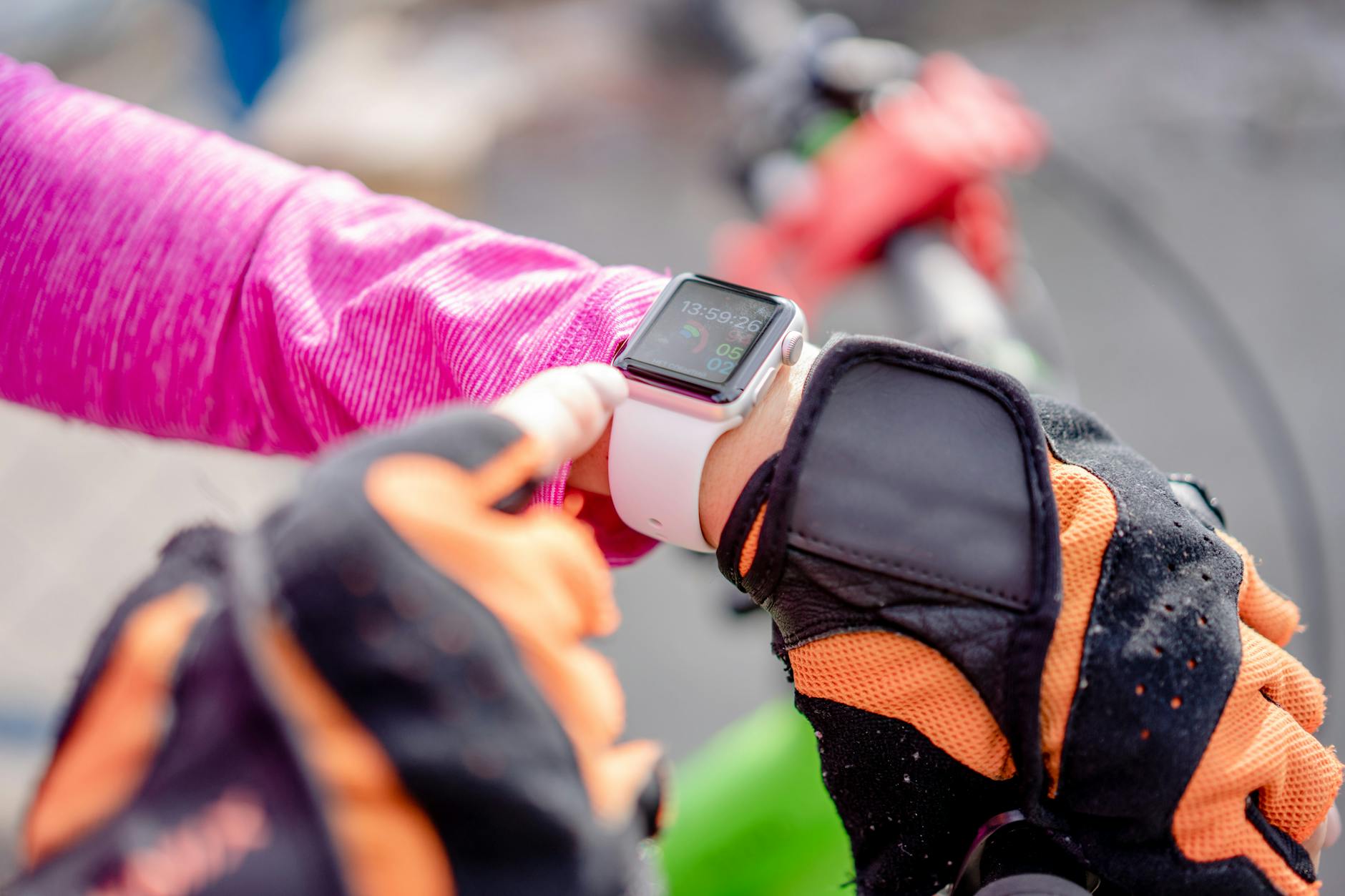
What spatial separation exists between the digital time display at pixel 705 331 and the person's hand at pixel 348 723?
233 mm

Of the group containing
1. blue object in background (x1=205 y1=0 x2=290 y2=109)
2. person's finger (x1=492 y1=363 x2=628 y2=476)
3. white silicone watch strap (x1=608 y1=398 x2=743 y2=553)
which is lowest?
blue object in background (x1=205 y1=0 x2=290 y2=109)

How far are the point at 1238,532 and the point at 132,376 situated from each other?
1.61 meters

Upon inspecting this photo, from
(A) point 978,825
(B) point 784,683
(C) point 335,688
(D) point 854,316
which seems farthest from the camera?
(D) point 854,316

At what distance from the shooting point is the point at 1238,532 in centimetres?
150

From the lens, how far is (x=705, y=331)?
572 mm

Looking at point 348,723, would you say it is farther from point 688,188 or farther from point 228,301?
point 688,188

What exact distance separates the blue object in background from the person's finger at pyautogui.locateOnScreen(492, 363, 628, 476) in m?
2.31

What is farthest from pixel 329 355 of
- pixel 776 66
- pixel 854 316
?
pixel 854 316

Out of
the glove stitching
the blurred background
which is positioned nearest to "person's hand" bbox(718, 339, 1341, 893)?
the glove stitching

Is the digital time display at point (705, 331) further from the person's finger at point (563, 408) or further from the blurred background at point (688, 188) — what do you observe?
the blurred background at point (688, 188)

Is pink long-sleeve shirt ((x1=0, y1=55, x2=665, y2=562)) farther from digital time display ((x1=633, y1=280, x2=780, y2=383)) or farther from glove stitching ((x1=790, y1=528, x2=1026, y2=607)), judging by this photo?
glove stitching ((x1=790, y1=528, x2=1026, y2=607))

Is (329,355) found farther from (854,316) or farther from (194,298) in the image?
(854,316)

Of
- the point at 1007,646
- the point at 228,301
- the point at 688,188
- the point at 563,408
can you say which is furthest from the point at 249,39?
the point at 1007,646

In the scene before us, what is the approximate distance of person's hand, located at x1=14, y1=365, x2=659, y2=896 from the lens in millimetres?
282
